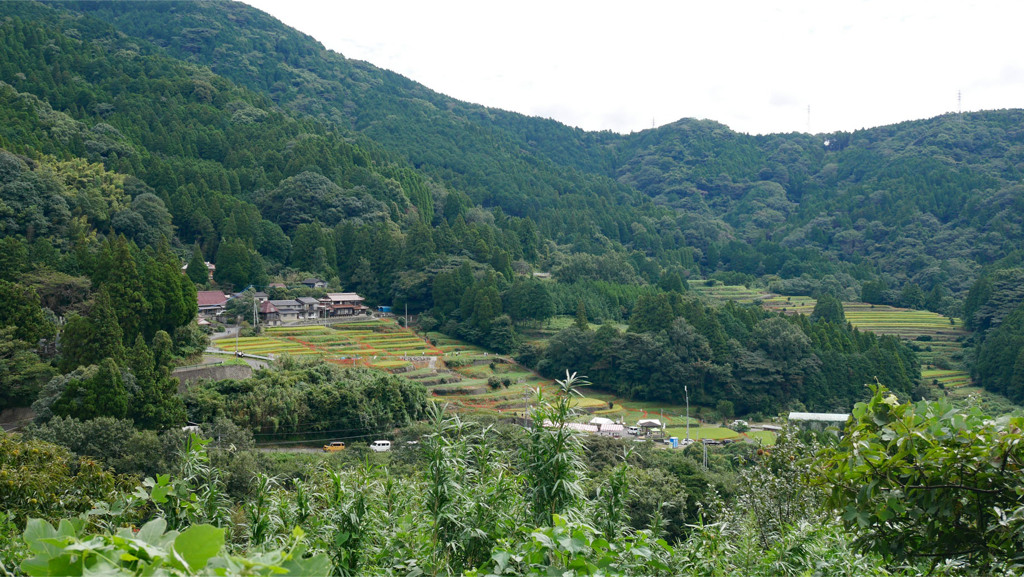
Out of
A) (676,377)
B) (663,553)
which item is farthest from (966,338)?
(663,553)

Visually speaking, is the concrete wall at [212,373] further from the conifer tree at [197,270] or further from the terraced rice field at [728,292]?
the terraced rice field at [728,292]

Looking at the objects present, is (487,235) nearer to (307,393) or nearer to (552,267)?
(552,267)

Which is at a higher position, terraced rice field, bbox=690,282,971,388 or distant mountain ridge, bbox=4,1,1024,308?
distant mountain ridge, bbox=4,1,1024,308

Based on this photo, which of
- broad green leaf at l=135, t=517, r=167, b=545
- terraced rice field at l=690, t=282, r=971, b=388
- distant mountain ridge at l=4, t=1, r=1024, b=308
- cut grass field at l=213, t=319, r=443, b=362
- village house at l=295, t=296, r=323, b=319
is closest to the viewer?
broad green leaf at l=135, t=517, r=167, b=545

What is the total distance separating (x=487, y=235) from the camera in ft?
148

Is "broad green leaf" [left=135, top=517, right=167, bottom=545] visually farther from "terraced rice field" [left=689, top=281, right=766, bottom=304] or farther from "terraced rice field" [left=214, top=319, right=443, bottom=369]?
"terraced rice field" [left=689, top=281, right=766, bottom=304]

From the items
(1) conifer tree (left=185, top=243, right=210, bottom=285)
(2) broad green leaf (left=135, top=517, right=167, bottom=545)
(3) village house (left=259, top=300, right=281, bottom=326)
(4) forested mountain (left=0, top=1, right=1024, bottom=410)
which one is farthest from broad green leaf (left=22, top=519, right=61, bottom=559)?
(1) conifer tree (left=185, top=243, right=210, bottom=285)

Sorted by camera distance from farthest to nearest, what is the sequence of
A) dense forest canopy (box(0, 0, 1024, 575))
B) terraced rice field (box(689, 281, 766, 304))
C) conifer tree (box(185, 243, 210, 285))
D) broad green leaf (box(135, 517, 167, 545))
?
1. terraced rice field (box(689, 281, 766, 304))
2. conifer tree (box(185, 243, 210, 285))
3. dense forest canopy (box(0, 0, 1024, 575))
4. broad green leaf (box(135, 517, 167, 545))

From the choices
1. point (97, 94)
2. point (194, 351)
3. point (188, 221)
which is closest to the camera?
point (194, 351)

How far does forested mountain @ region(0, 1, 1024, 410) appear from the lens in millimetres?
32406

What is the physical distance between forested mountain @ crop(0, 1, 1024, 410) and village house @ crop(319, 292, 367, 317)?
10.6ft

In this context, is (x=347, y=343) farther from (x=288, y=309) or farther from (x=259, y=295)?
(x=259, y=295)

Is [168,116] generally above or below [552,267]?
above

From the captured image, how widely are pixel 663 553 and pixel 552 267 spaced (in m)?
44.1
